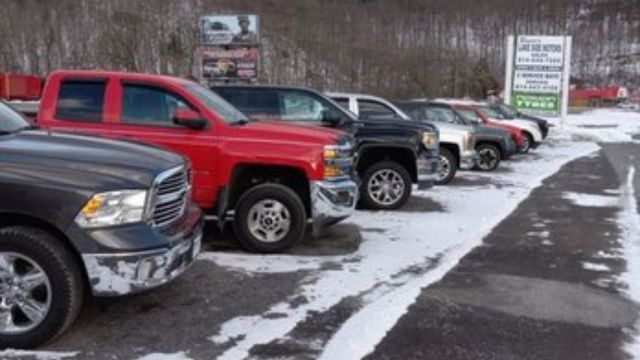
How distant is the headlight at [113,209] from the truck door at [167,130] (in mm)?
2948

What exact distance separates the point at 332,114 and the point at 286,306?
17.8ft

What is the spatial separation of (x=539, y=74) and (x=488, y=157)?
1812 cm

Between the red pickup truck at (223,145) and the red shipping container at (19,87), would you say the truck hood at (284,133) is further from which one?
the red shipping container at (19,87)

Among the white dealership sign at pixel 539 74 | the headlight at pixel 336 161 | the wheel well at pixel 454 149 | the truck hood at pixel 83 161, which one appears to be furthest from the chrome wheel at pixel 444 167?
the white dealership sign at pixel 539 74

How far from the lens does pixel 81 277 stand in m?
5.52

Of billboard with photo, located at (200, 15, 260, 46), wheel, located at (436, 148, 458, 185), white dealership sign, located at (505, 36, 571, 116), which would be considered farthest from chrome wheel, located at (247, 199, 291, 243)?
white dealership sign, located at (505, 36, 571, 116)

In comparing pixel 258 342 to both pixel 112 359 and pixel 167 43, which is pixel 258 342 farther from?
pixel 167 43

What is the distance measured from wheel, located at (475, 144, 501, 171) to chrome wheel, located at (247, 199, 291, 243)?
1213cm

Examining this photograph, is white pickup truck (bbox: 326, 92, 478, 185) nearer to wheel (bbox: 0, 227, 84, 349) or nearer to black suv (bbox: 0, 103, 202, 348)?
black suv (bbox: 0, 103, 202, 348)

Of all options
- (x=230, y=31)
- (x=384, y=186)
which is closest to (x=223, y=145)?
(x=384, y=186)

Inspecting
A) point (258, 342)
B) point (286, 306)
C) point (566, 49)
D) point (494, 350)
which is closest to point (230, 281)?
point (286, 306)

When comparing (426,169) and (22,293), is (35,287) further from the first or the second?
(426,169)

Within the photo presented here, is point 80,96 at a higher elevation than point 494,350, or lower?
higher

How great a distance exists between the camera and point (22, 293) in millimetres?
5449
